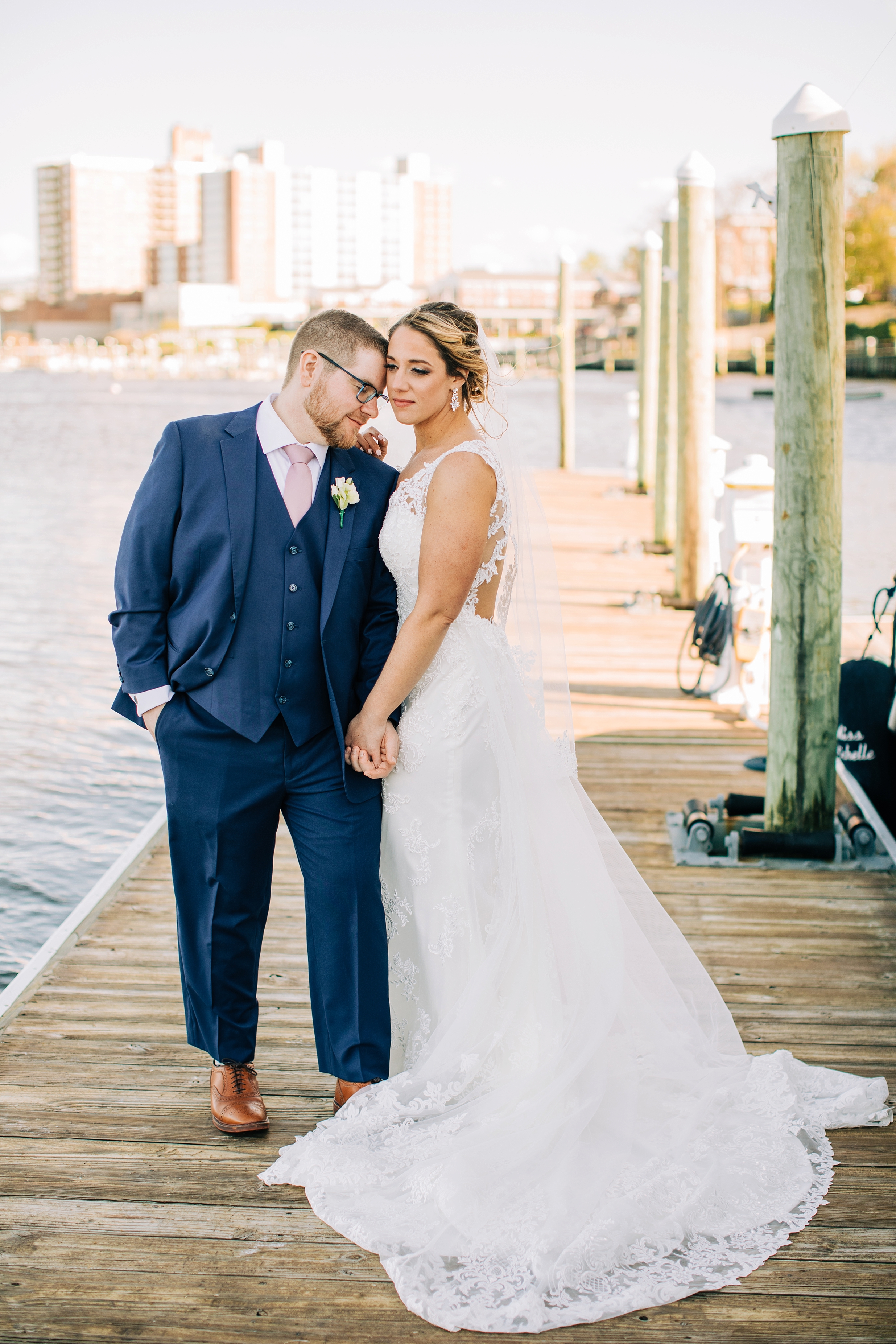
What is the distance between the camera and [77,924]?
3.72 m

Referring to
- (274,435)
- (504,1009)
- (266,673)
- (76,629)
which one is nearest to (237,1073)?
(504,1009)

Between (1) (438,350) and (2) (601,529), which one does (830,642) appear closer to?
(1) (438,350)

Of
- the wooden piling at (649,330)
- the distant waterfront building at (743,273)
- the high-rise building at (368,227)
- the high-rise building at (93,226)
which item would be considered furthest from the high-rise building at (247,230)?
the wooden piling at (649,330)

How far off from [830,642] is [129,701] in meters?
2.48

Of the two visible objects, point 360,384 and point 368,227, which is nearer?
point 360,384

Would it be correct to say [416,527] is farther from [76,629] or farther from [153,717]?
[76,629]

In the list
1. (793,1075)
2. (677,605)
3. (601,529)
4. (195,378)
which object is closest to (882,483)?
(601,529)

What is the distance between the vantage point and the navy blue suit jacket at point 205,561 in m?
2.49

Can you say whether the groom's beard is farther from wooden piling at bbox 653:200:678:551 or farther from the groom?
wooden piling at bbox 653:200:678:551

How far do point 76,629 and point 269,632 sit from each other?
976cm

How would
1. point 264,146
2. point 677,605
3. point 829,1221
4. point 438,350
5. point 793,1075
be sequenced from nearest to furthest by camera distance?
point 829,1221 → point 438,350 → point 793,1075 → point 677,605 → point 264,146

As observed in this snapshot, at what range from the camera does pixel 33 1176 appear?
2.47 meters

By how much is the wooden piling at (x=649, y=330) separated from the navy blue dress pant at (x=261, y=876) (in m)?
10.0

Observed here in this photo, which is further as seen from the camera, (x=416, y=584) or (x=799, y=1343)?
(x=416, y=584)
